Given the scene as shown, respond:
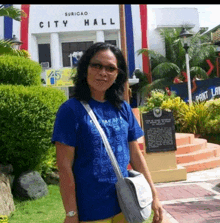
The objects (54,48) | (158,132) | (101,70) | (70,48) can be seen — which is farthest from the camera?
(70,48)

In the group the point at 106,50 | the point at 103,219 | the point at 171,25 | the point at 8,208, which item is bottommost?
the point at 8,208

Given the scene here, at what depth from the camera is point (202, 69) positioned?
23828 millimetres

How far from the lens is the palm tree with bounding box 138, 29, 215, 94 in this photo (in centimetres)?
2366

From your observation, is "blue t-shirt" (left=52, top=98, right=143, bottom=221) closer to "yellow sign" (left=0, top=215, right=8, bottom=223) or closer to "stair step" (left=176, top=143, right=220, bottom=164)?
"yellow sign" (left=0, top=215, right=8, bottom=223)

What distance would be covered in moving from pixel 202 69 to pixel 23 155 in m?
19.4

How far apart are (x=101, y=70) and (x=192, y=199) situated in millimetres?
4416

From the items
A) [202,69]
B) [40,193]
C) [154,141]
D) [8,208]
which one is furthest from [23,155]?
[202,69]

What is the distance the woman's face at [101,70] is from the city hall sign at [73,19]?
23.1m

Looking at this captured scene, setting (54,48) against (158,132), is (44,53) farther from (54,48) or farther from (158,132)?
(158,132)

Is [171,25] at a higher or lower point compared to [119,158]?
higher

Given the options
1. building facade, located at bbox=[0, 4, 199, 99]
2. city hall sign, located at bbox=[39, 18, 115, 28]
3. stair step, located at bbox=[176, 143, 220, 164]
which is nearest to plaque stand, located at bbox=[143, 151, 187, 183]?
stair step, located at bbox=[176, 143, 220, 164]

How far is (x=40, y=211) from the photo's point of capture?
5645mm

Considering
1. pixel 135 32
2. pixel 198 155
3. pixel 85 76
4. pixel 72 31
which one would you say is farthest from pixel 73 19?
pixel 85 76

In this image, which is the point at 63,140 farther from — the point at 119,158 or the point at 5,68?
the point at 5,68
